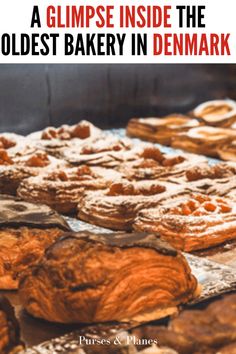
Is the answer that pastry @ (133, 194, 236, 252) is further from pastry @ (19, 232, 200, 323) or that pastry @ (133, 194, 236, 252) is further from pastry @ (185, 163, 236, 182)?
pastry @ (19, 232, 200, 323)

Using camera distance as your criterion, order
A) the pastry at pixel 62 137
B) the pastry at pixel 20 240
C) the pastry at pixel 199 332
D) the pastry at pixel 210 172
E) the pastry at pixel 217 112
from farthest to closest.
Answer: the pastry at pixel 217 112 → the pastry at pixel 62 137 → the pastry at pixel 210 172 → the pastry at pixel 20 240 → the pastry at pixel 199 332

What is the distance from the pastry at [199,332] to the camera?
2273 mm

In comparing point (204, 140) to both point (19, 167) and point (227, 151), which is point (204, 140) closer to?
point (227, 151)

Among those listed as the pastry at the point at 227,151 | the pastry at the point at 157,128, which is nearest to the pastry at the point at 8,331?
the pastry at the point at 227,151

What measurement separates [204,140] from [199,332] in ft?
11.5

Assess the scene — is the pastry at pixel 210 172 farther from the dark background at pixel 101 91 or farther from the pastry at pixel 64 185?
the dark background at pixel 101 91

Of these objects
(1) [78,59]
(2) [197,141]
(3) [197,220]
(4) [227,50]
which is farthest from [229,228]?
(1) [78,59]

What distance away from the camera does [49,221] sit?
10.1 ft

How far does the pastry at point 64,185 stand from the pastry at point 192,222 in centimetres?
63

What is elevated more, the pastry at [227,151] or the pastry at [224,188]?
the pastry at [224,188]

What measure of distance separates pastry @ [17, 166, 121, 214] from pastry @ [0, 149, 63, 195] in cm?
17

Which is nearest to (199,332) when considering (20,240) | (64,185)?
(20,240)

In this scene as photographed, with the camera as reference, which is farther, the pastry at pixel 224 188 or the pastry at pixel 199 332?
the pastry at pixel 224 188

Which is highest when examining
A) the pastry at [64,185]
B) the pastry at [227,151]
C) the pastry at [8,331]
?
the pastry at [8,331]
